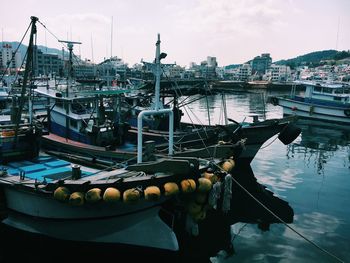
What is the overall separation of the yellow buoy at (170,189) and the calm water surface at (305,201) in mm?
3272

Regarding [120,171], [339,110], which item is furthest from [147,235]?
[339,110]

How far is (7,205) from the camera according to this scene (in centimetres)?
1119

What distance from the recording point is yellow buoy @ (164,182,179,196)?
8.87 metres

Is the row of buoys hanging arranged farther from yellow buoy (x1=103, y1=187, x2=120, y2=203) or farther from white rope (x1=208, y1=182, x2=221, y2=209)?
white rope (x1=208, y1=182, x2=221, y2=209)

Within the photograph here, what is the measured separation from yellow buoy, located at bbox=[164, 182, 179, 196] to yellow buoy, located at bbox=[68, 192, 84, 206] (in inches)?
95.9

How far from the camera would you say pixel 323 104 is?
42.0m

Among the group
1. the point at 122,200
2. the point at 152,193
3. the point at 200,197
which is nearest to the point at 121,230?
the point at 122,200

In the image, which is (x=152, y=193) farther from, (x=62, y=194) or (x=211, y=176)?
(x=62, y=194)

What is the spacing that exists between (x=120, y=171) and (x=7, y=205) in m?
4.68

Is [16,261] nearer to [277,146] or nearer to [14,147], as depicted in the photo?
[14,147]

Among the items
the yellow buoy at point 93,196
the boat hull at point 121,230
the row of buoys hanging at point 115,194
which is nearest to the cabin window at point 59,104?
the boat hull at point 121,230

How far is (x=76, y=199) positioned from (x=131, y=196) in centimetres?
160

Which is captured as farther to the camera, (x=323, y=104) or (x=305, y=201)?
(x=323, y=104)

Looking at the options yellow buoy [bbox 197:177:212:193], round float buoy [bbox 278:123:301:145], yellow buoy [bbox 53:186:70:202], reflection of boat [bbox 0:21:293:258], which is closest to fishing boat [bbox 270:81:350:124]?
round float buoy [bbox 278:123:301:145]
